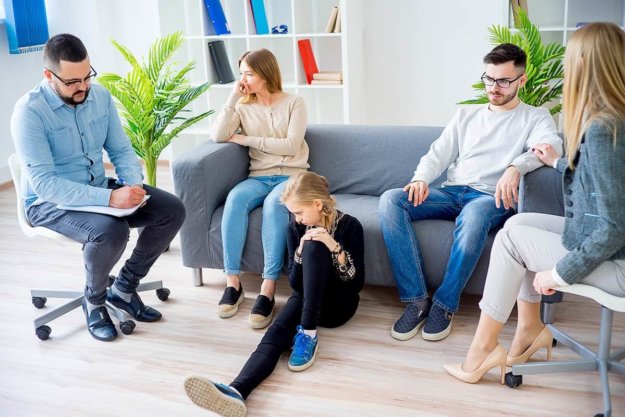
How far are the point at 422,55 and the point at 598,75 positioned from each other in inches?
115

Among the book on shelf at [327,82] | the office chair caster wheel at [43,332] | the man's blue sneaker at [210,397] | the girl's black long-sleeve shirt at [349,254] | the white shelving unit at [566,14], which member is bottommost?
the office chair caster wheel at [43,332]

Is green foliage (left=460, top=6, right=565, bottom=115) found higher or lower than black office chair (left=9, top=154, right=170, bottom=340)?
higher

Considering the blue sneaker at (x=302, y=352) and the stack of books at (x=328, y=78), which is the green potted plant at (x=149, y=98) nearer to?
the stack of books at (x=328, y=78)

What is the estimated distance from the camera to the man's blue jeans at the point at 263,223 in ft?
10.1

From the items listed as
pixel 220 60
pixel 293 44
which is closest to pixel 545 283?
pixel 293 44

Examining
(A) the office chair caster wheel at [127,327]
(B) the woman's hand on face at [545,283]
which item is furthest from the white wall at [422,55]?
(B) the woman's hand on face at [545,283]

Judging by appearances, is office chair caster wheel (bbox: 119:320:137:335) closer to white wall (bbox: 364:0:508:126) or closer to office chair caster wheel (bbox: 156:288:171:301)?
office chair caster wheel (bbox: 156:288:171:301)

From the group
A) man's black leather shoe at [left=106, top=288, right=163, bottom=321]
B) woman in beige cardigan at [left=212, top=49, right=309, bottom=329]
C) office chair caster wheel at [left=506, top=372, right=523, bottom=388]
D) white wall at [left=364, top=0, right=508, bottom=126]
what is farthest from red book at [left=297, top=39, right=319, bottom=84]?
office chair caster wheel at [left=506, top=372, right=523, bottom=388]

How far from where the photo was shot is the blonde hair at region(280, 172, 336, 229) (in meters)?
2.73

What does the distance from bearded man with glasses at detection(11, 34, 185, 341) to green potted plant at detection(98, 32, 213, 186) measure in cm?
53

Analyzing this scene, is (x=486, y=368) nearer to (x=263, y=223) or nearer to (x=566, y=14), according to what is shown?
(x=263, y=223)

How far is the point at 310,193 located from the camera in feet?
8.96

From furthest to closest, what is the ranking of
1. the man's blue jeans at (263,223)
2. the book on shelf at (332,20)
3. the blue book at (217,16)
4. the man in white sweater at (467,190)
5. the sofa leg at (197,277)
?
the blue book at (217,16) → the book on shelf at (332,20) → the sofa leg at (197,277) → the man's blue jeans at (263,223) → the man in white sweater at (467,190)

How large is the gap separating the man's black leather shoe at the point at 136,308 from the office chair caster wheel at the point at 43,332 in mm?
281
